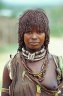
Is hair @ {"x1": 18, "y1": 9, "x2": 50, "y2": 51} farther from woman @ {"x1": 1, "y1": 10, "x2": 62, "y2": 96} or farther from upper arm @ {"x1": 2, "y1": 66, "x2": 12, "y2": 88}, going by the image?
upper arm @ {"x1": 2, "y1": 66, "x2": 12, "y2": 88}

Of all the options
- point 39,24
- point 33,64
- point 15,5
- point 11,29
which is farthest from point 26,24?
point 15,5

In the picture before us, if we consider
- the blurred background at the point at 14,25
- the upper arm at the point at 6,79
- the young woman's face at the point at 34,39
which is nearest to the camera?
the young woman's face at the point at 34,39

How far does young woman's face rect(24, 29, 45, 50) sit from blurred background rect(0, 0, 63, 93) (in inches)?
312

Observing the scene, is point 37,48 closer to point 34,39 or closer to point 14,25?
point 34,39

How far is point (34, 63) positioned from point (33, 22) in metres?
0.34

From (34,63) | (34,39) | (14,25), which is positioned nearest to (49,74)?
(34,63)

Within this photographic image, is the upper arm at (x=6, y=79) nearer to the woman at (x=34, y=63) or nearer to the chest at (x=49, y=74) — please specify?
the woman at (x=34, y=63)

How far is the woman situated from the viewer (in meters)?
3.57

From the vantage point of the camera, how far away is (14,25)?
16.5 metres

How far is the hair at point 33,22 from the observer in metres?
3.57

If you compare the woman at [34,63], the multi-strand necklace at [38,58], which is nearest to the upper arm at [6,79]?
the woman at [34,63]

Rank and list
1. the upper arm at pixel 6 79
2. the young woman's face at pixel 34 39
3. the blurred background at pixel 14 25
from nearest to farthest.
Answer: the young woman's face at pixel 34 39, the upper arm at pixel 6 79, the blurred background at pixel 14 25

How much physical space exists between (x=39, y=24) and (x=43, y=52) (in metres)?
0.23

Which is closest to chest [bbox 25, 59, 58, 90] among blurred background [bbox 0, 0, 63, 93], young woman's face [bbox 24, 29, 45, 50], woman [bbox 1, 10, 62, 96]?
woman [bbox 1, 10, 62, 96]
